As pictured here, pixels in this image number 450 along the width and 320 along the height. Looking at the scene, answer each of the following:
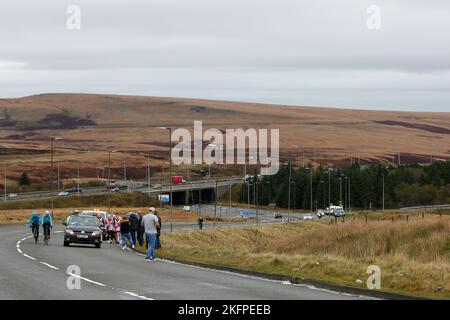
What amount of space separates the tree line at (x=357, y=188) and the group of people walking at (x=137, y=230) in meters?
104

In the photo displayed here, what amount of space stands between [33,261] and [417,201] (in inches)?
5275

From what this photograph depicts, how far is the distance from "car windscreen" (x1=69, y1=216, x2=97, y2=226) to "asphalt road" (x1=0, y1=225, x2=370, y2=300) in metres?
10.2

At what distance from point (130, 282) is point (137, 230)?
20685 millimetres

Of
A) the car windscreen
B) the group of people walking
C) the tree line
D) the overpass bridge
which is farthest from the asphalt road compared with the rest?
the tree line

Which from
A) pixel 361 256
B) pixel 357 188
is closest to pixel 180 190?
pixel 357 188

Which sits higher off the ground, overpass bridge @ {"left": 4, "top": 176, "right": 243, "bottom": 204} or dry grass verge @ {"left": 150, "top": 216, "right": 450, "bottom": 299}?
dry grass verge @ {"left": 150, "top": 216, "right": 450, "bottom": 299}

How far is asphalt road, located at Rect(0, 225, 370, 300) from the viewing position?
1967cm

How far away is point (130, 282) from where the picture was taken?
23.1 meters

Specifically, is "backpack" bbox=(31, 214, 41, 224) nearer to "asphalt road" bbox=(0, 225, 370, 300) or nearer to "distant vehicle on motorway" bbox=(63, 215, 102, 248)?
"distant vehicle on motorway" bbox=(63, 215, 102, 248)

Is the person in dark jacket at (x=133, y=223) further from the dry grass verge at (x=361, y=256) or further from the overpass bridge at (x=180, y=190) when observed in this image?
the overpass bridge at (x=180, y=190)
